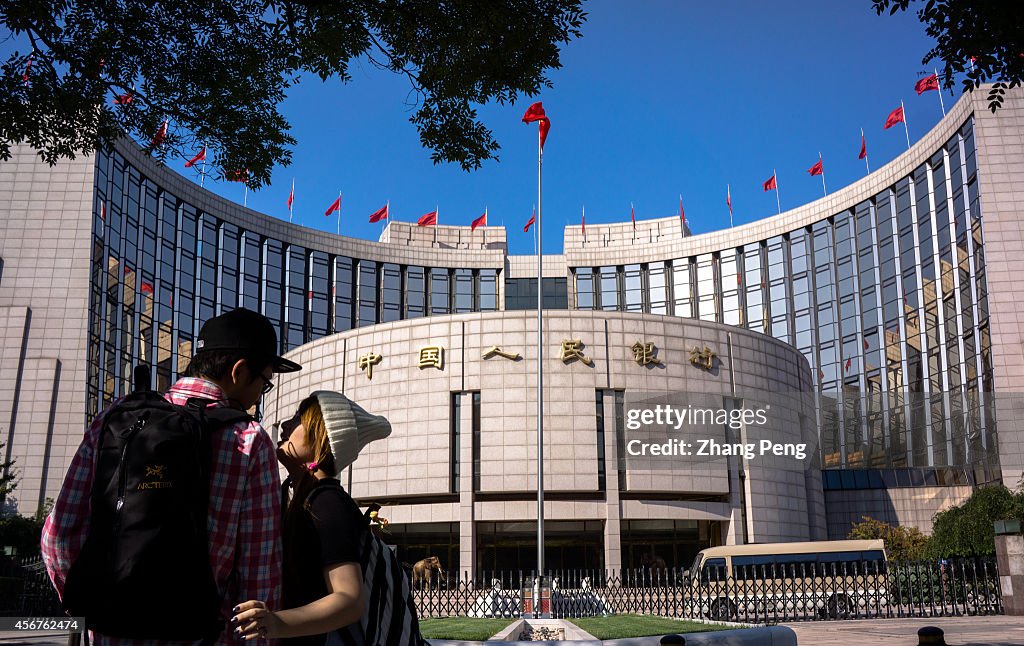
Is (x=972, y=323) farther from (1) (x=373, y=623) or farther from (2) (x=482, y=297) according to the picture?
(1) (x=373, y=623)

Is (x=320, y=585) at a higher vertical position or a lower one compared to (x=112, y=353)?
lower

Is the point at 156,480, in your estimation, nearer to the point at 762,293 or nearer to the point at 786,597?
the point at 786,597

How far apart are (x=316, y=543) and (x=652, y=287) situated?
62.2m

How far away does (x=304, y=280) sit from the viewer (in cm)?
6084

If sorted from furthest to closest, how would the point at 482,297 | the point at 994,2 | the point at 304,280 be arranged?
the point at 482,297, the point at 304,280, the point at 994,2

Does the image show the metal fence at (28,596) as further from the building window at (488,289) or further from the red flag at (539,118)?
the building window at (488,289)

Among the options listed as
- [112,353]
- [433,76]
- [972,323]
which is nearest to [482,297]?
[112,353]

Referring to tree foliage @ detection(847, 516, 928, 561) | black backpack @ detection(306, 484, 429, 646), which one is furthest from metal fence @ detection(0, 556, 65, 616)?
tree foliage @ detection(847, 516, 928, 561)

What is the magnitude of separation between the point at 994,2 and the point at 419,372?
104 feet

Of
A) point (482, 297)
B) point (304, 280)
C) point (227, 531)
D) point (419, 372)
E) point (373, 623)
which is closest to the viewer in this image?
point (227, 531)

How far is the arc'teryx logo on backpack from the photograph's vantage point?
2221 mm

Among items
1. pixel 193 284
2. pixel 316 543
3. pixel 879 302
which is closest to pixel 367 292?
pixel 193 284

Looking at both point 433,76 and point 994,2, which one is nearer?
point 994,2

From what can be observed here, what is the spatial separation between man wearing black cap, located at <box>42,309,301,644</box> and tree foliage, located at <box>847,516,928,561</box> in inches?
1687
